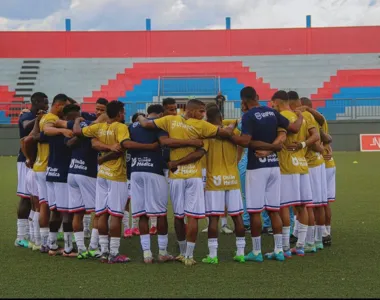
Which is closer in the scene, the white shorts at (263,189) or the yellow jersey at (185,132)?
the yellow jersey at (185,132)

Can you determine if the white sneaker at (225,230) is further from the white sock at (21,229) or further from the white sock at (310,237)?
the white sock at (21,229)

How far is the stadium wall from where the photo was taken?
29.5 meters

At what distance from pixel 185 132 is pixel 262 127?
37.5 inches

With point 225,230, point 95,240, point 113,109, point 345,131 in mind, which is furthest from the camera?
point 345,131

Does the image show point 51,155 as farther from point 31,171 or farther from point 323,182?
point 323,182

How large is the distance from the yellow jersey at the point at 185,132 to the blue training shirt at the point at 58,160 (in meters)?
1.45

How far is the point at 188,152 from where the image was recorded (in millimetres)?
7582

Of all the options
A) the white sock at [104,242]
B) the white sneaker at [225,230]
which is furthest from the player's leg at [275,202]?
the white sneaker at [225,230]

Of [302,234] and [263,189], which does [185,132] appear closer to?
[263,189]

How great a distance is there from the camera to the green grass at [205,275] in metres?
6.26

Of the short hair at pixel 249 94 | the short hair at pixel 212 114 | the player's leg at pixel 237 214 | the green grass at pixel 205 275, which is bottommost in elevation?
the green grass at pixel 205 275

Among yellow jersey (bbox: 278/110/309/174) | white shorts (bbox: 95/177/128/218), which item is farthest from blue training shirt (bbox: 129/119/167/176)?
yellow jersey (bbox: 278/110/309/174)

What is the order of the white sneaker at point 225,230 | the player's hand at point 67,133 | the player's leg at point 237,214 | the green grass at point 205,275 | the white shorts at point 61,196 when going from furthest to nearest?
the white sneaker at point 225,230 → the white shorts at point 61,196 → the player's hand at point 67,133 → the player's leg at point 237,214 → the green grass at point 205,275

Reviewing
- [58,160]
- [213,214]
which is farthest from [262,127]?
[58,160]
